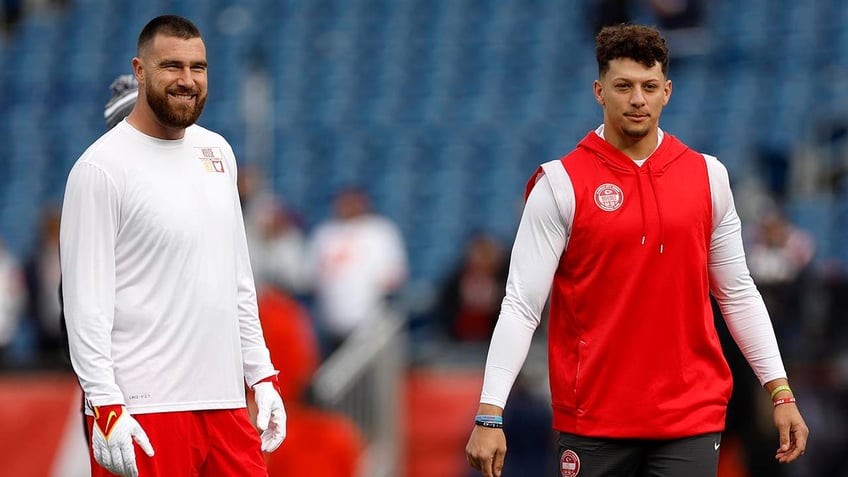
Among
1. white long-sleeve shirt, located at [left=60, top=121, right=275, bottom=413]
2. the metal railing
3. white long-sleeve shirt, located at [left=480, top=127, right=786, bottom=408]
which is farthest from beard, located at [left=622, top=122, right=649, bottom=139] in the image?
the metal railing

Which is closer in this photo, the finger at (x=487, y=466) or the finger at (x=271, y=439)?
the finger at (x=487, y=466)

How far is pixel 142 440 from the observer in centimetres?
498

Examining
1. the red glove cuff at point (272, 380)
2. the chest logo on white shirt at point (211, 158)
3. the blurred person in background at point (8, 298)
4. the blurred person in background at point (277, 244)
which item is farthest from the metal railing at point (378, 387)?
the chest logo on white shirt at point (211, 158)

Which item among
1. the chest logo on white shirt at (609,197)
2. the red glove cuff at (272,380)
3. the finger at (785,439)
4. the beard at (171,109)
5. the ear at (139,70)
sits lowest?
the finger at (785,439)

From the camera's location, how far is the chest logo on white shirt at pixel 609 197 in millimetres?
5301

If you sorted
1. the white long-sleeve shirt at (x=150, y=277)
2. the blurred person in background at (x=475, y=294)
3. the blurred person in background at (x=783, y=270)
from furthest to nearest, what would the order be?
the blurred person in background at (x=475, y=294) → the blurred person in background at (x=783, y=270) → the white long-sleeve shirt at (x=150, y=277)

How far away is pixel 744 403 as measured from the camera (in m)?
10.4

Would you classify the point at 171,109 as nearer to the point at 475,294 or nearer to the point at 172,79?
the point at 172,79

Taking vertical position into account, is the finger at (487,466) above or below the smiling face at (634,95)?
below

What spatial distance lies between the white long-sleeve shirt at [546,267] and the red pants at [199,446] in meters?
0.81

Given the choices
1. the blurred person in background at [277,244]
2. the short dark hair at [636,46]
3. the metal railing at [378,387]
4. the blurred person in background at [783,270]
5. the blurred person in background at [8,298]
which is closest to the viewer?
the short dark hair at [636,46]

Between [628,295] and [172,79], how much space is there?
1.67 meters

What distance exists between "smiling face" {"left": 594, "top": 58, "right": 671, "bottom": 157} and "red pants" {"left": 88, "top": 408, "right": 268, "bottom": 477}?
1616 millimetres

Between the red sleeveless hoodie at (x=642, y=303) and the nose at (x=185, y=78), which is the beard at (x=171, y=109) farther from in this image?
the red sleeveless hoodie at (x=642, y=303)
